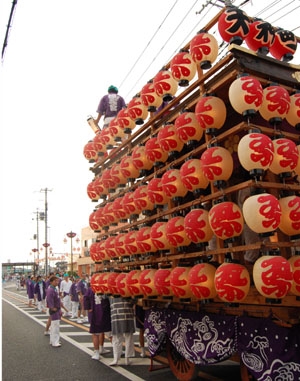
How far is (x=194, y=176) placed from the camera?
461 centimetres

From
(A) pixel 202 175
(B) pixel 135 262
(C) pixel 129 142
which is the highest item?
(C) pixel 129 142

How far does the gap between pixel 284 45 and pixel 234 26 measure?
3.16 ft

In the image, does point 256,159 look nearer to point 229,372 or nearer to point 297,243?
point 297,243

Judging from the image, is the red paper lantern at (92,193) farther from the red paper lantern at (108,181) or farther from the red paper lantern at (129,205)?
the red paper lantern at (129,205)

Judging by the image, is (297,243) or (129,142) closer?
(297,243)

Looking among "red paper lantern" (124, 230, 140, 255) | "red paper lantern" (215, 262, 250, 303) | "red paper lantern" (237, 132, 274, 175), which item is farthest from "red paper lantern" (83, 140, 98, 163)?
"red paper lantern" (215, 262, 250, 303)

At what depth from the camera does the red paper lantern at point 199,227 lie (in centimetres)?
439

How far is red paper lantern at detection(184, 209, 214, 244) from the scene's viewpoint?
→ 4395mm

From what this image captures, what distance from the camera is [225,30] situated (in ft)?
14.2

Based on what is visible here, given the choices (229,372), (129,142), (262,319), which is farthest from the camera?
(129,142)

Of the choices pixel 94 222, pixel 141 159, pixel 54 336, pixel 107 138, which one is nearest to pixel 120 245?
pixel 141 159

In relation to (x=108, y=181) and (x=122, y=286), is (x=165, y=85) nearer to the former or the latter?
(x=108, y=181)

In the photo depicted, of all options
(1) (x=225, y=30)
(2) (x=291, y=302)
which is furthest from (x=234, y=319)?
(1) (x=225, y=30)

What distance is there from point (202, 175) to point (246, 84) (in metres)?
1.25
